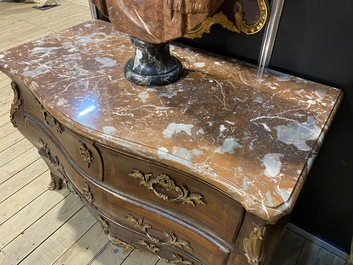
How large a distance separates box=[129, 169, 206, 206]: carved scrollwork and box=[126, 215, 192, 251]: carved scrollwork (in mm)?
163

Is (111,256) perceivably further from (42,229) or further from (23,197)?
(23,197)

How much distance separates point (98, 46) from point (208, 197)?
0.69m

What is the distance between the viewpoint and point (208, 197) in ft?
2.27

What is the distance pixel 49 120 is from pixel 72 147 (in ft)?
0.45

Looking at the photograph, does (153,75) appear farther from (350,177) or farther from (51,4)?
(51,4)

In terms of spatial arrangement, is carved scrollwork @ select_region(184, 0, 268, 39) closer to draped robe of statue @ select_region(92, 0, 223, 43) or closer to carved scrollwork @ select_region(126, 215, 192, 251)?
draped robe of statue @ select_region(92, 0, 223, 43)

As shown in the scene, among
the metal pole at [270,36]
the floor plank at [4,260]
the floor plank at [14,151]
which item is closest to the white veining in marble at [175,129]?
the metal pole at [270,36]

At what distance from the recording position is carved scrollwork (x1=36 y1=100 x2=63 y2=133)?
90 centimetres

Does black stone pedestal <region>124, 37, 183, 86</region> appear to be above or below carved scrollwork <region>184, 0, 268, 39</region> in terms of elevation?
below

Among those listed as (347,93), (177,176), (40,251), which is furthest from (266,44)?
(40,251)

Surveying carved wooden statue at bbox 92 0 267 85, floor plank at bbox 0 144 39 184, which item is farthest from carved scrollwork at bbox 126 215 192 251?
floor plank at bbox 0 144 39 184

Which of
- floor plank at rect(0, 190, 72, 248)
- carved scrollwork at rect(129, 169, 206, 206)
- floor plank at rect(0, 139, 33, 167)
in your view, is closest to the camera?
carved scrollwork at rect(129, 169, 206, 206)

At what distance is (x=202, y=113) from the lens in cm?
76

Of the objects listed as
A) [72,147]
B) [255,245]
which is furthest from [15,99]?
[255,245]
